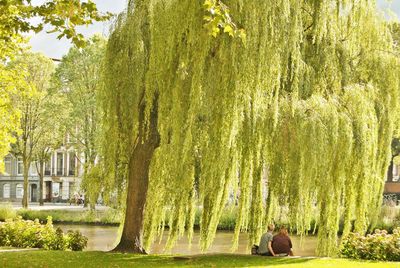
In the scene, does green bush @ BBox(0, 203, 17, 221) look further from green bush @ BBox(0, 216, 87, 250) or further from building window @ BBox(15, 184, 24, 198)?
building window @ BBox(15, 184, 24, 198)

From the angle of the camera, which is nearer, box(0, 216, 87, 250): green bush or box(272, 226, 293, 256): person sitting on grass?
box(272, 226, 293, 256): person sitting on grass

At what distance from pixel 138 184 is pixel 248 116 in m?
4.49

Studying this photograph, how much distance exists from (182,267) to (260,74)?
15.5 ft

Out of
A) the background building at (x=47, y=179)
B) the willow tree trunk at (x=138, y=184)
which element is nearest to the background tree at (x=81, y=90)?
the willow tree trunk at (x=138, y=184)

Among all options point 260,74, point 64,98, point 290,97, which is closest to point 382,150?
point 290,97

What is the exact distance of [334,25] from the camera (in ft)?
62.6

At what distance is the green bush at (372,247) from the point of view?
18.9 metres

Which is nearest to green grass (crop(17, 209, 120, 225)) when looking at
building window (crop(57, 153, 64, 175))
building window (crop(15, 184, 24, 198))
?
building window (crop(57, 153, 64, 175))

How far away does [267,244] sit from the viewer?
57.8 ft

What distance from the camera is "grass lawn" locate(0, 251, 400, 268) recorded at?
15.8m

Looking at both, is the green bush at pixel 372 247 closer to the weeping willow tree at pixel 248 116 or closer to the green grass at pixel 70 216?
the weeping willow tree at pixel 248 116

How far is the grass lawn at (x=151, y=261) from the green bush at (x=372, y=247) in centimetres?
130

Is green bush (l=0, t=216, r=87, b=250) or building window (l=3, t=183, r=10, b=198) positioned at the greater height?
building window (l=3, t=183, r=10, b=198)

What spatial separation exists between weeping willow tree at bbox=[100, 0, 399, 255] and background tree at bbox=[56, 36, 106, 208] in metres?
28.0
